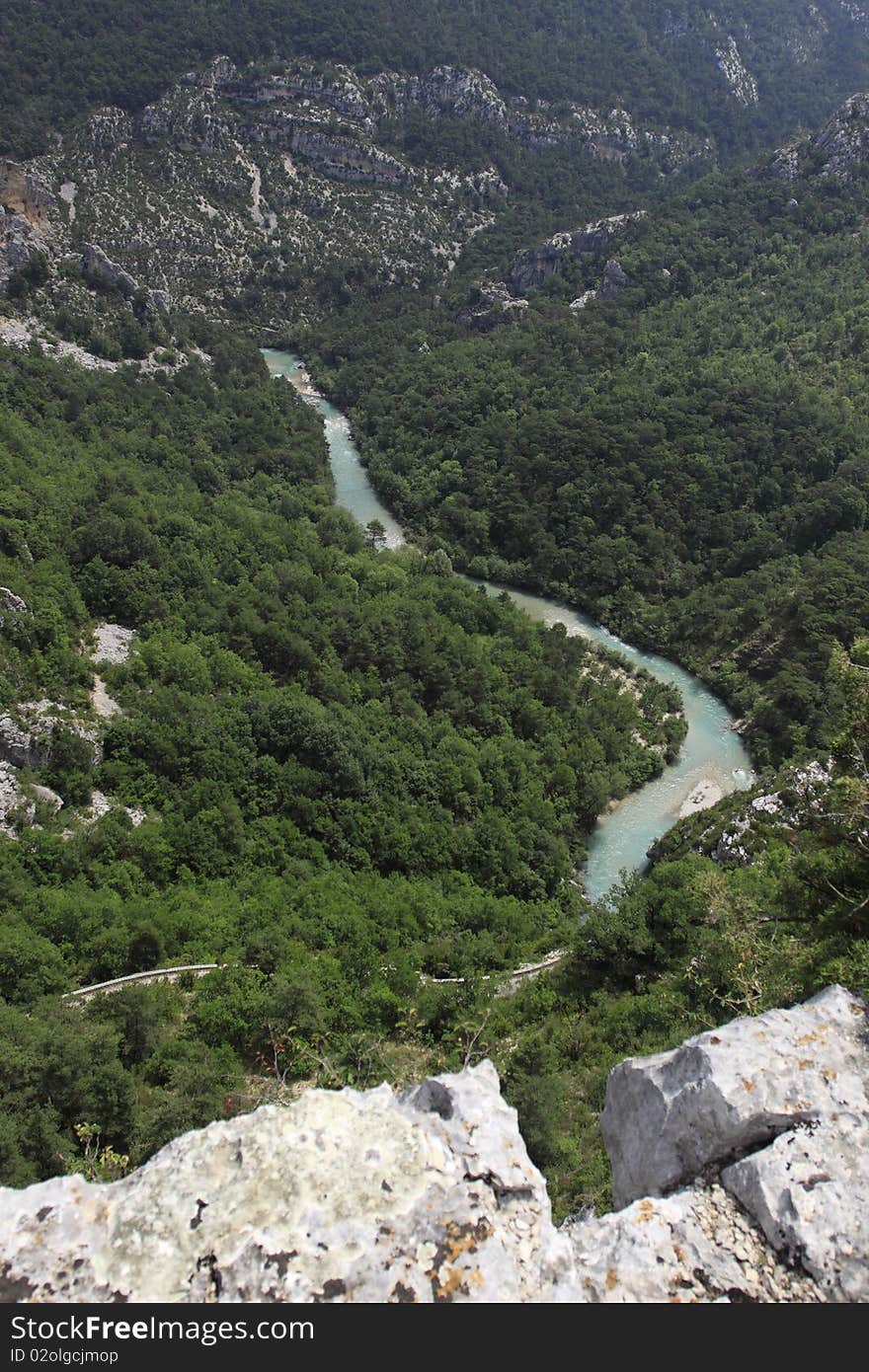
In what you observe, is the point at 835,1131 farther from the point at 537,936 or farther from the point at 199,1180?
the point at 537,936

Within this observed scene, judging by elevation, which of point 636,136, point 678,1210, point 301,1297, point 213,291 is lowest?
point 213,291

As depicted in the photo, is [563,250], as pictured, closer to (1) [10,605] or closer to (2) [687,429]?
(2) [687,429]

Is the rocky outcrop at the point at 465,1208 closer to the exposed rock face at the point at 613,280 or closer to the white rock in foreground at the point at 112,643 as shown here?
the white rock in foreground at the point at 112,643

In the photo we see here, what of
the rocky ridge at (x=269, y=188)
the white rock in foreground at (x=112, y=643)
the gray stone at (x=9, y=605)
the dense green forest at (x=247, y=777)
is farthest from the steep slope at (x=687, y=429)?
the gray stone at (x=9, y=605)

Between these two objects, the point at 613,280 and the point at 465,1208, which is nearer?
the point at 465,1208

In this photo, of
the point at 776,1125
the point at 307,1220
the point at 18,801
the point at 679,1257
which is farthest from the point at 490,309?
the point at 307,1220

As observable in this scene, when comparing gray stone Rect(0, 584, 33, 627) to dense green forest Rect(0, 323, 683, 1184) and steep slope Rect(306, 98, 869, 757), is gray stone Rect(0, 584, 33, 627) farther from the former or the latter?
steep slope Rect(306, 98, 869, 757)

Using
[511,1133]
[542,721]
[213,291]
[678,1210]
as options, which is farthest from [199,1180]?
[213,291]
